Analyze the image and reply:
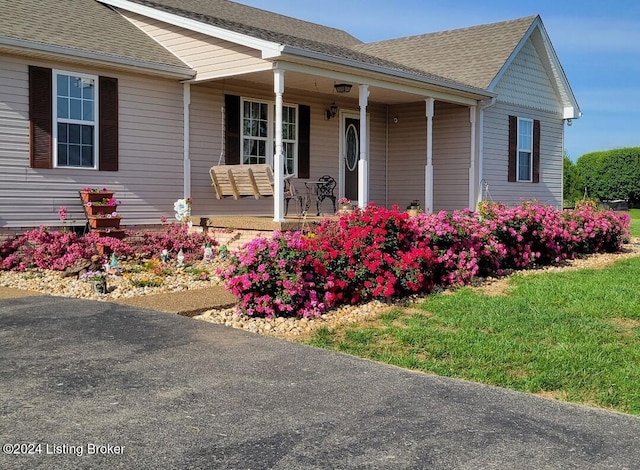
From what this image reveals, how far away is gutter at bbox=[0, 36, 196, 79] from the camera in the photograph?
10.4 metres

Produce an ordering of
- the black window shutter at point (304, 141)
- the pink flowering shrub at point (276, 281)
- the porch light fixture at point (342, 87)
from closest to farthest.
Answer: the pink flowering shrub at point (276, 281) → the porch light fixture at point (342, 87) → the black window shutter at point (304, 141)

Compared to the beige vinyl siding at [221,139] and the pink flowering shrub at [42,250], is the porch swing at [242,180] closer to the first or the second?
the beige vinyl siding at [221,139]

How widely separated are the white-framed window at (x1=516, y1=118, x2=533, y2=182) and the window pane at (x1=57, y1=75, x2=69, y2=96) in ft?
36.2

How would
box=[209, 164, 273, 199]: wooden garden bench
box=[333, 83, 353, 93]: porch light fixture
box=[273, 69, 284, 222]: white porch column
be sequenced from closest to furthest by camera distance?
1. box=[273, 69, 284, 222]: white porch column
2. box=[209, 164, 273, 199]: wooden garden bench
3. box=[333, 83, 353, 93]: porch light fixture

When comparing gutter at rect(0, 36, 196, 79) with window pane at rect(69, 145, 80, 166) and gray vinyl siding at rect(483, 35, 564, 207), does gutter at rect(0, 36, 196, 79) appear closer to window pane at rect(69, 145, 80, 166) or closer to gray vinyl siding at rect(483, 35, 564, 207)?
window pane at rect(69, 145, 80, 166)

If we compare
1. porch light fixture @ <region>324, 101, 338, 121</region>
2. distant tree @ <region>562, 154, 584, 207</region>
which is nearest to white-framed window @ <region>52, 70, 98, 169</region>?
porch light fixture @ <region>324, 101, 338, 121</region>

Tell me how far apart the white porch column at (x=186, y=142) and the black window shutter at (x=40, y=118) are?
245 centimetres

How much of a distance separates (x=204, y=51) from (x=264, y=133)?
234 centimetres

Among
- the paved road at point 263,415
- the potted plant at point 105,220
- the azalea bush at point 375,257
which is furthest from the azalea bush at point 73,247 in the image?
the paved road at point 263,415

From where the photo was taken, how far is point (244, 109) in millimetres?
13758

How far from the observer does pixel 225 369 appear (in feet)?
17.1

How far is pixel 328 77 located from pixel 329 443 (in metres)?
9.15

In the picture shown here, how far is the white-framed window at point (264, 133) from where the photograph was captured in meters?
13.8

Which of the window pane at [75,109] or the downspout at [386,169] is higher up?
the window pane at [75,109]
